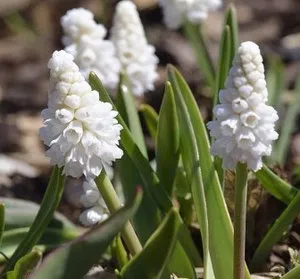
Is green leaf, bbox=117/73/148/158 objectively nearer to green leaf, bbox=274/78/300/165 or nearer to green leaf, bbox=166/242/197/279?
green leaf, bbox=166/242/197/279

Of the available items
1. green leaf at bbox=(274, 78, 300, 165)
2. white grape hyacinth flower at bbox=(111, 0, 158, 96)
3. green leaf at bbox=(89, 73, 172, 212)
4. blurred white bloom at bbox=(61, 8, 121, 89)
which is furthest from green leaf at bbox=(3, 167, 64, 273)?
green leaf at bbox=(274, 78, 300, 165)

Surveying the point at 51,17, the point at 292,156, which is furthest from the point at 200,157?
→ the point at 51,17

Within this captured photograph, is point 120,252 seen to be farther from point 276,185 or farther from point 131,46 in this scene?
point 131,46

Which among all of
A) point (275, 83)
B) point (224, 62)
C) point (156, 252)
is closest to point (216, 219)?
point (156, 252)

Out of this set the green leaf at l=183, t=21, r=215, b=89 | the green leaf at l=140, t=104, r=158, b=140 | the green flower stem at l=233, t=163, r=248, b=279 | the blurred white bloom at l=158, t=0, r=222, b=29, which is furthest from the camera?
the green leaf at l=183, t=21, r=215, b=89

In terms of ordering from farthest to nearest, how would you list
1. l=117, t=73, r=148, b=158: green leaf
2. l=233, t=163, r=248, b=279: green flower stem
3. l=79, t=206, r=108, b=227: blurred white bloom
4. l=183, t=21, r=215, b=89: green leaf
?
l=183, t=21, r=215, b=89: green leaf
l=117, t=73, r=148, b=158: green leaf
l=79, t=206, r=108, b=227: blurred white bloom
l=233, t=163, r=248, b=279: green flower stem

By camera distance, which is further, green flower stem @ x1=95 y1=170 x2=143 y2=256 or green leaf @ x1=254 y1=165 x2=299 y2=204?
green leaf @ x1=254 y1=165 x2=299 y2=204
